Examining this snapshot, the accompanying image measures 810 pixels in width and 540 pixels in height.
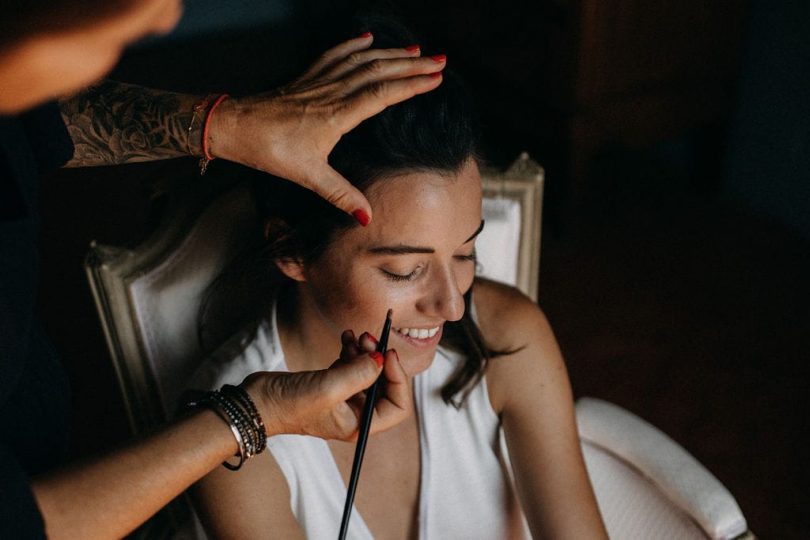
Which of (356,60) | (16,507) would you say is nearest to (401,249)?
(356,60)

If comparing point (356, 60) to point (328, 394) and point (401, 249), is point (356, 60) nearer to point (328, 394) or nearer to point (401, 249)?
point (401, 249)

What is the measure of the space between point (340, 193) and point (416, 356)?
1.01 ft

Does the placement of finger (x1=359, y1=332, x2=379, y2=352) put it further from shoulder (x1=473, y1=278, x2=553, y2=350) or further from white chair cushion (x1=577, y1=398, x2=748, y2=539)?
white chair cushion (x1=577, y1=398, x2=748, y2=539)

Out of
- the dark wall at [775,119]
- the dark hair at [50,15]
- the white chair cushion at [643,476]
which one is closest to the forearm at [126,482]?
the dark hair at [50,15]

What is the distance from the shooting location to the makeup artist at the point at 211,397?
77 centimetres

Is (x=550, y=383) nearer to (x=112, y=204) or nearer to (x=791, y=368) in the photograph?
(x=791, y=368)

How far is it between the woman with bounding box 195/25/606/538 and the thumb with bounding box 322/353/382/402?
8 centimetres

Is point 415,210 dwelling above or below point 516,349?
above

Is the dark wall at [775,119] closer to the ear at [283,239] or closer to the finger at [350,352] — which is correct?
the ear at [283,239]

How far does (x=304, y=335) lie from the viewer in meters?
1.20

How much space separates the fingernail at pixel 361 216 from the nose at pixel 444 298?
13 centimetres

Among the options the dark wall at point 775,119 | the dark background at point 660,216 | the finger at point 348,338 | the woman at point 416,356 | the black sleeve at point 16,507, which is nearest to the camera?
the black sleeve at point 16,507

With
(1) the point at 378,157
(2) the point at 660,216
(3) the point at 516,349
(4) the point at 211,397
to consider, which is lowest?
(2) the point at 660,216

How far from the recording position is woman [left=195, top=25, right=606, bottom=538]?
1037 mm
